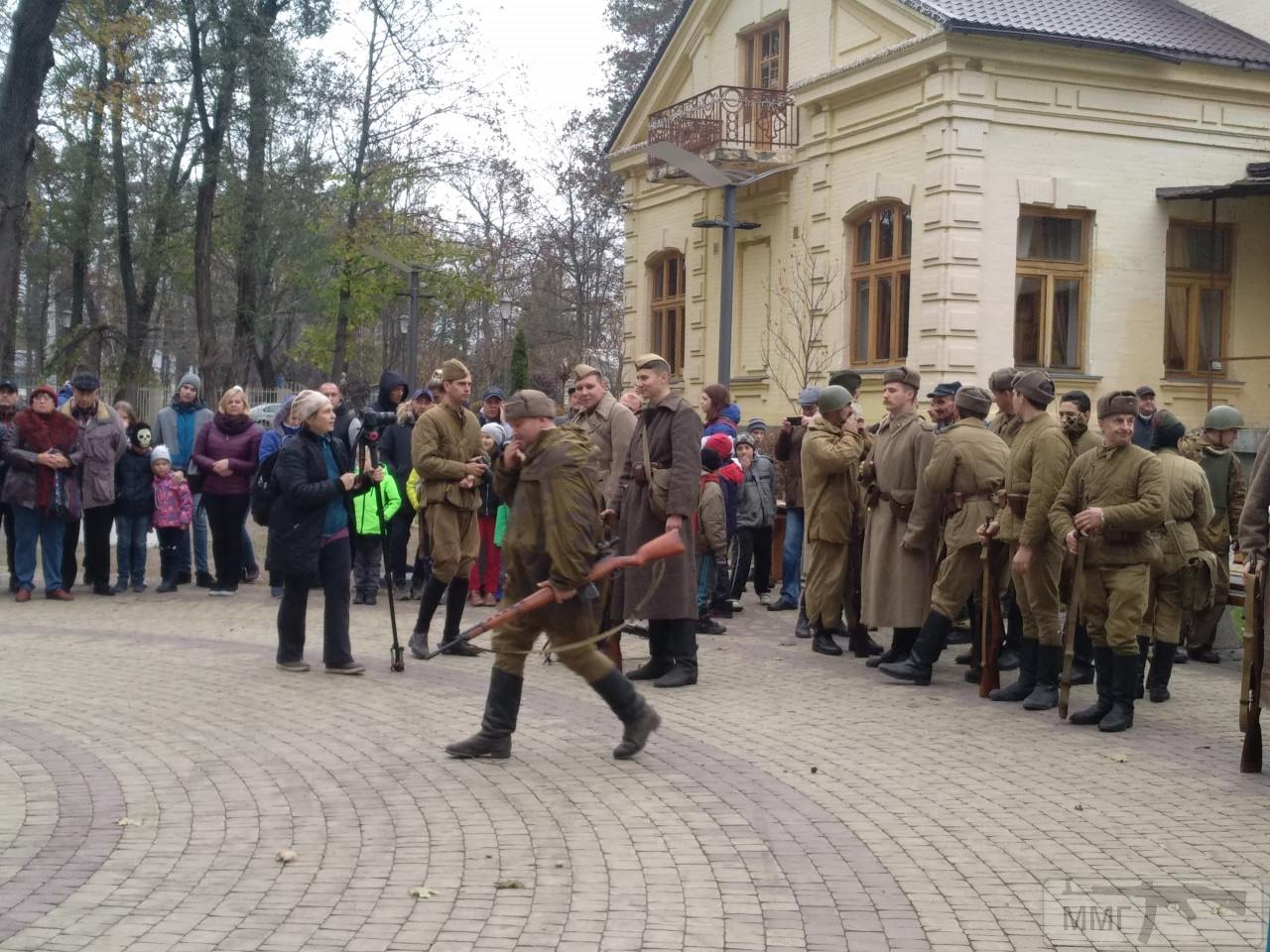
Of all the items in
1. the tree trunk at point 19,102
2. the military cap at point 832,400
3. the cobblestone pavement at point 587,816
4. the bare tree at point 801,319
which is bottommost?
the cobblestone pavement at point 587,816

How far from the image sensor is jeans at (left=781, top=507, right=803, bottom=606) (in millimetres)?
14547

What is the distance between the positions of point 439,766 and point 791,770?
69.1 inches

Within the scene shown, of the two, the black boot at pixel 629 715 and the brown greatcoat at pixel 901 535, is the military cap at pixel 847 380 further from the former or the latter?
the black boot at pixel 629 715

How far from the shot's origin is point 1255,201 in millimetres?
23688

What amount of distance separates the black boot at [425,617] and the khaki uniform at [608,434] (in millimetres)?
1401

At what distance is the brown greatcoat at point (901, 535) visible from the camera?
1048 centimetres

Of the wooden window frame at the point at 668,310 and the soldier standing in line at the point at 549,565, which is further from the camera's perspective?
the wooden window frame at the point at 668,310

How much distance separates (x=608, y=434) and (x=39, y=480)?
6.38m

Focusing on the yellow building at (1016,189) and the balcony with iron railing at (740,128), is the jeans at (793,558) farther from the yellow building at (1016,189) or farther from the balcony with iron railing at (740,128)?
the balcony with iron railing at (740,128)

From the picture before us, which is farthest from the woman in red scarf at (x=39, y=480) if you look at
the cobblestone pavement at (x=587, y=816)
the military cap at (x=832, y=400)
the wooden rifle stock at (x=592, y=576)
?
the wooden rifle stock at (x=592, y=576)

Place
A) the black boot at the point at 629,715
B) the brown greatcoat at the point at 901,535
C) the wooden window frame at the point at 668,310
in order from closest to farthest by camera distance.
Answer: the black boot at the point at 629,715 < the brown greatcoat at the point at 901,535 < the wooden window frame at the point at 668,310

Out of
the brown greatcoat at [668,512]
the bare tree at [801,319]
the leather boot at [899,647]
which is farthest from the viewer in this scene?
the bare tree at [801,319]

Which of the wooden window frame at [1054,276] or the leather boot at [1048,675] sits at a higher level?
the wooden window frame at [1054,276]

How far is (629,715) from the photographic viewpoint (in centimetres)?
768
